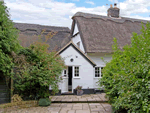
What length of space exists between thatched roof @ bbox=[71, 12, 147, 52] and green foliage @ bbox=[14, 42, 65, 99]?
518cm

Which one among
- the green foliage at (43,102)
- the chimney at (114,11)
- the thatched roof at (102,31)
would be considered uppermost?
the chimney at (114,11)

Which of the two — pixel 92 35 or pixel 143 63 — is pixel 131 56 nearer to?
pixel 143 63

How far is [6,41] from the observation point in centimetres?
773

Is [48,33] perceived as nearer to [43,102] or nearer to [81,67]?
[81,67]

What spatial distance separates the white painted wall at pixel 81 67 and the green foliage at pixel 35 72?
3.28m

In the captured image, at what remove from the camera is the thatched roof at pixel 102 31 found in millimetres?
13008

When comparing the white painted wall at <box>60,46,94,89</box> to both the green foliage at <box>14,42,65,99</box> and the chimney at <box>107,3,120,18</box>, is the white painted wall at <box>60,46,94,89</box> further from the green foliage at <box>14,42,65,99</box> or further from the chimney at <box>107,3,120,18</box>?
the chimney at <box>107,3,120,18</box>

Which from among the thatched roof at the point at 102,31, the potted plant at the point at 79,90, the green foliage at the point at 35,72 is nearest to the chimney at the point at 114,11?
the thatched roof at the point at 102,31

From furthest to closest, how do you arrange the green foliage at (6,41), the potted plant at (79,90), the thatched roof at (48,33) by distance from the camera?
the thatched roof at (48,33)
the potted plant at (79,90)
the green foliage at (6,41)

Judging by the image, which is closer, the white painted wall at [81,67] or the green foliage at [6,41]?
the green foliage at [6,41]

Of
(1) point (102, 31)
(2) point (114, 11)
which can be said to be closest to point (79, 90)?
(1) point (102, 31)

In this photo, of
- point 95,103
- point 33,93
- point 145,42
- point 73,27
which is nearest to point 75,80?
point 95,103

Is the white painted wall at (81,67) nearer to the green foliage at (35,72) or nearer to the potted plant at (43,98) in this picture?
the green foliage at (35,72)

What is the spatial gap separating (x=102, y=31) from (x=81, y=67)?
474 centimetres
